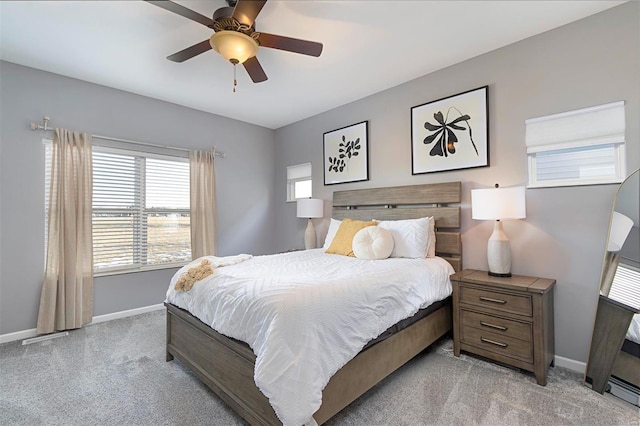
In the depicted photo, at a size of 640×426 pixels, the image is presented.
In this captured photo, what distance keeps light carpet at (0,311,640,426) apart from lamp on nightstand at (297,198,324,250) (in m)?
2.06

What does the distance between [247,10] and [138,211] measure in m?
2.83

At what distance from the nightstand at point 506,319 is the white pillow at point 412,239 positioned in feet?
1.22

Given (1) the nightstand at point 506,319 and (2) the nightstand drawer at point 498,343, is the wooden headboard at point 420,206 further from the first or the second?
(2) the nightstand drawer at point 498,343

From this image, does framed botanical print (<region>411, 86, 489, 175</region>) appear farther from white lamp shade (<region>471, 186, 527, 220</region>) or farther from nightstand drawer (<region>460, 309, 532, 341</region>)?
nightstand drawer (<region>460, 309, 532, 341</region>)

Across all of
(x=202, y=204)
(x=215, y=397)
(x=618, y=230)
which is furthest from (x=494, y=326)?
(x=202, y=204)

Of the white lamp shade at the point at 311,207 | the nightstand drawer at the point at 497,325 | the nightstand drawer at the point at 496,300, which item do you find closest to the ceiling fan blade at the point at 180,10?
the white lamp shade at the point at 311,207

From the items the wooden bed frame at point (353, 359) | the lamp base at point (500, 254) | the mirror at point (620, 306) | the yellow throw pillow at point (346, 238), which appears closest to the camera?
the wooden bed frame at point (353, 359)

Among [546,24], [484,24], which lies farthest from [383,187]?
[546,24]

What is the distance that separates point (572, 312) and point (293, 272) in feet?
7.14

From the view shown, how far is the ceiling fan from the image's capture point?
1578 millimetres

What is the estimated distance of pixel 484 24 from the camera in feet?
7.25

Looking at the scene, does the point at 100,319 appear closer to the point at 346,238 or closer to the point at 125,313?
the point at 125,313

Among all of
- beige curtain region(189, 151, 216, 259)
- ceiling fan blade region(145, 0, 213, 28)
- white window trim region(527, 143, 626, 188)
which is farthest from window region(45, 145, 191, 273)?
white window trim region(527, 143, 626, 188)

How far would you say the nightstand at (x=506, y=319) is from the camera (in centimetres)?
197
